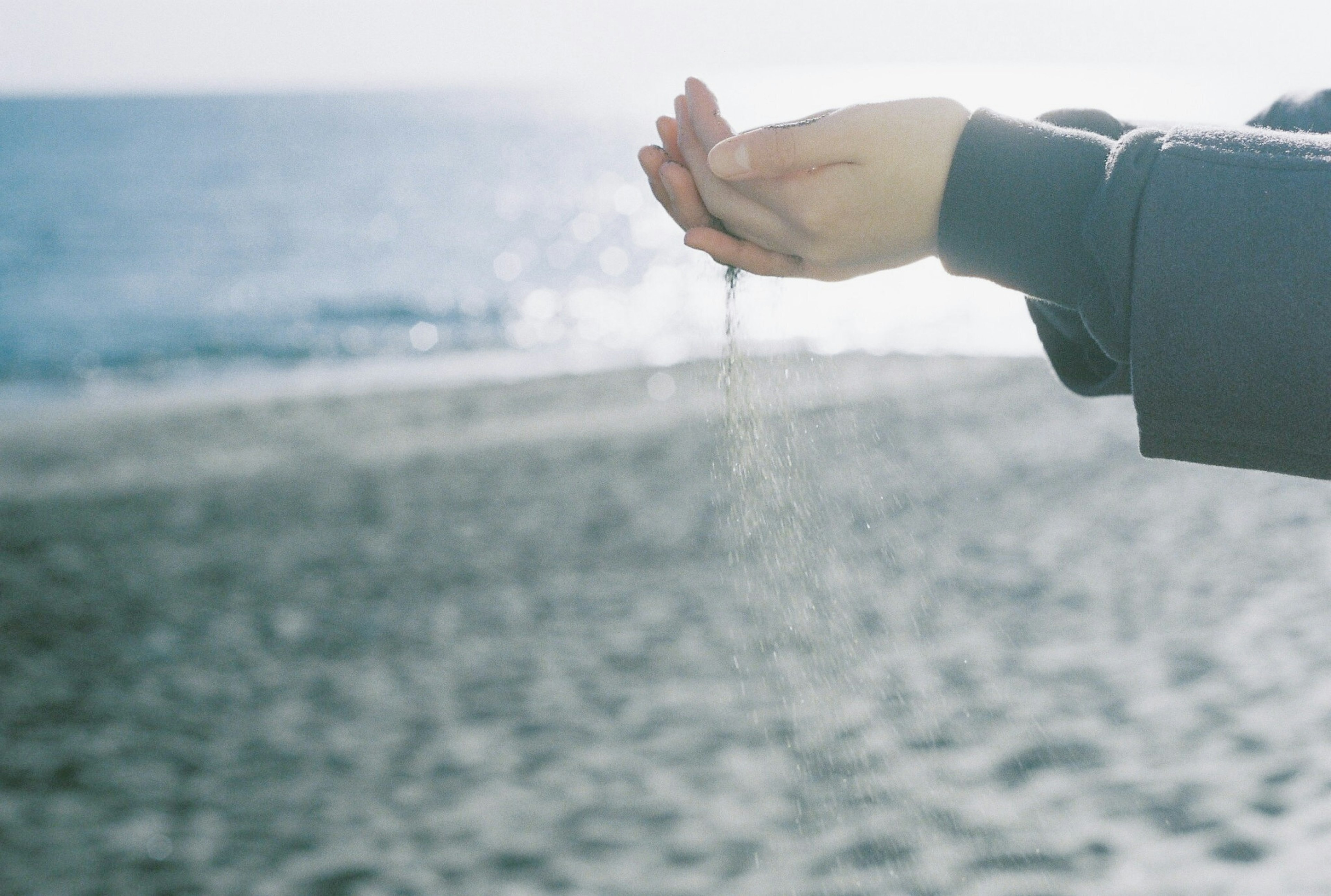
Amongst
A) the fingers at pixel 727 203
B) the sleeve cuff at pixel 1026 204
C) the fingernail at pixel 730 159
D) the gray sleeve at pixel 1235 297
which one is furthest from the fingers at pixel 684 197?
the gray sleeve at pixel 1235 297

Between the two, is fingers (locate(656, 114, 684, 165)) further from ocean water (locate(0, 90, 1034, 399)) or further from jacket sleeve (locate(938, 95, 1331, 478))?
jacket sleeve (locate(938, 95, 1331, 478))

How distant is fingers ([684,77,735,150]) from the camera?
180 centimetres

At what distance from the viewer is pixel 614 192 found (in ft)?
225

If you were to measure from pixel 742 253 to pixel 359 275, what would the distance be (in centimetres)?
3379

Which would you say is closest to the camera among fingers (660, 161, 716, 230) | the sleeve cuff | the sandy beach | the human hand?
the sleeve cuff

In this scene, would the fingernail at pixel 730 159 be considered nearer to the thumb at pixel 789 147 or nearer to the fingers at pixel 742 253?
the thumb at pixel 789 147

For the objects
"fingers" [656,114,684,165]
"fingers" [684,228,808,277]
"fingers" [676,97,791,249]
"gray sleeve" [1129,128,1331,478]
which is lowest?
"gray sleeve" [1129,128,1331,478]

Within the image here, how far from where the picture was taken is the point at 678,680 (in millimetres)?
5637

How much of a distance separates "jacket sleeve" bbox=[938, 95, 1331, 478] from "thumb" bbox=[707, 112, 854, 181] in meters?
0.30

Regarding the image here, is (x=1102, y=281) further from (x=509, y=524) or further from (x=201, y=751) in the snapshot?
(x=509, y=524)

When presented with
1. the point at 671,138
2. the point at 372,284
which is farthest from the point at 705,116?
the point at 372,284

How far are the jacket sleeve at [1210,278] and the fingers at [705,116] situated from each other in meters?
0.55

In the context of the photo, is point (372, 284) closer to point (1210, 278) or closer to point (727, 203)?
point (727, 203)

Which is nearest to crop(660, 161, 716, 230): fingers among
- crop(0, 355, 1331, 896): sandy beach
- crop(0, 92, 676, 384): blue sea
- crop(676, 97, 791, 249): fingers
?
crop(676, 97, 791, 249): fingers
